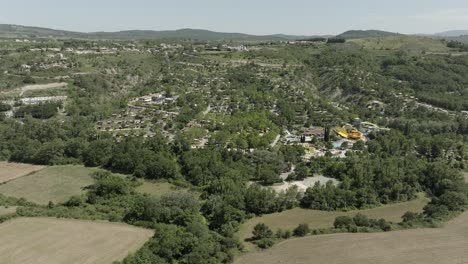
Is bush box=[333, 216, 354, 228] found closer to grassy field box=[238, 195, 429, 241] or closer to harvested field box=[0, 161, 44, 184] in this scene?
grassy field box=[238, 195, 429, 241]

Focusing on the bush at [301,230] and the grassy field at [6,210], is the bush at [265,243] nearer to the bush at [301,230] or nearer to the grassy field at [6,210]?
the bush at [301,230]

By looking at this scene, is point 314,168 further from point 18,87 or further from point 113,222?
point 18,87

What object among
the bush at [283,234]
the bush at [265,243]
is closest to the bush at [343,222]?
the bush at [283,234]

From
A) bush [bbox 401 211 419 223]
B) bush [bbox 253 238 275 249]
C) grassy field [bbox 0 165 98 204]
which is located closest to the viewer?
bush [bbox 253 238 275 249]

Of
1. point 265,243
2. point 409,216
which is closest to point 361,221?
point 409,216

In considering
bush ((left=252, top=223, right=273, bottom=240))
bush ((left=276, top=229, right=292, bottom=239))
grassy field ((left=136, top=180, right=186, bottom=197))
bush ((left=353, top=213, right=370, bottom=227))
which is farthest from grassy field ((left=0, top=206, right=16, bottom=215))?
bush ((left=353, top=213, right=370, bottom=227))

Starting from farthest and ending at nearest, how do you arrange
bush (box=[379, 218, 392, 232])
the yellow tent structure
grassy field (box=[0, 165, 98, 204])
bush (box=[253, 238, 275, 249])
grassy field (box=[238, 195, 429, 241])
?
the yellow tent structure, grassy field (box=[0, 165, 98, 204]), grassy field (box=[238, 195, 429, 241]), bush (box=[379, 218, 392, 232]), bush (box=[253, 238, 275, 249])

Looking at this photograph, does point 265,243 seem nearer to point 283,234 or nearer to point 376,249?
point 283,234

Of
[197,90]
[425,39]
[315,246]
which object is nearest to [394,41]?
[425,39]
